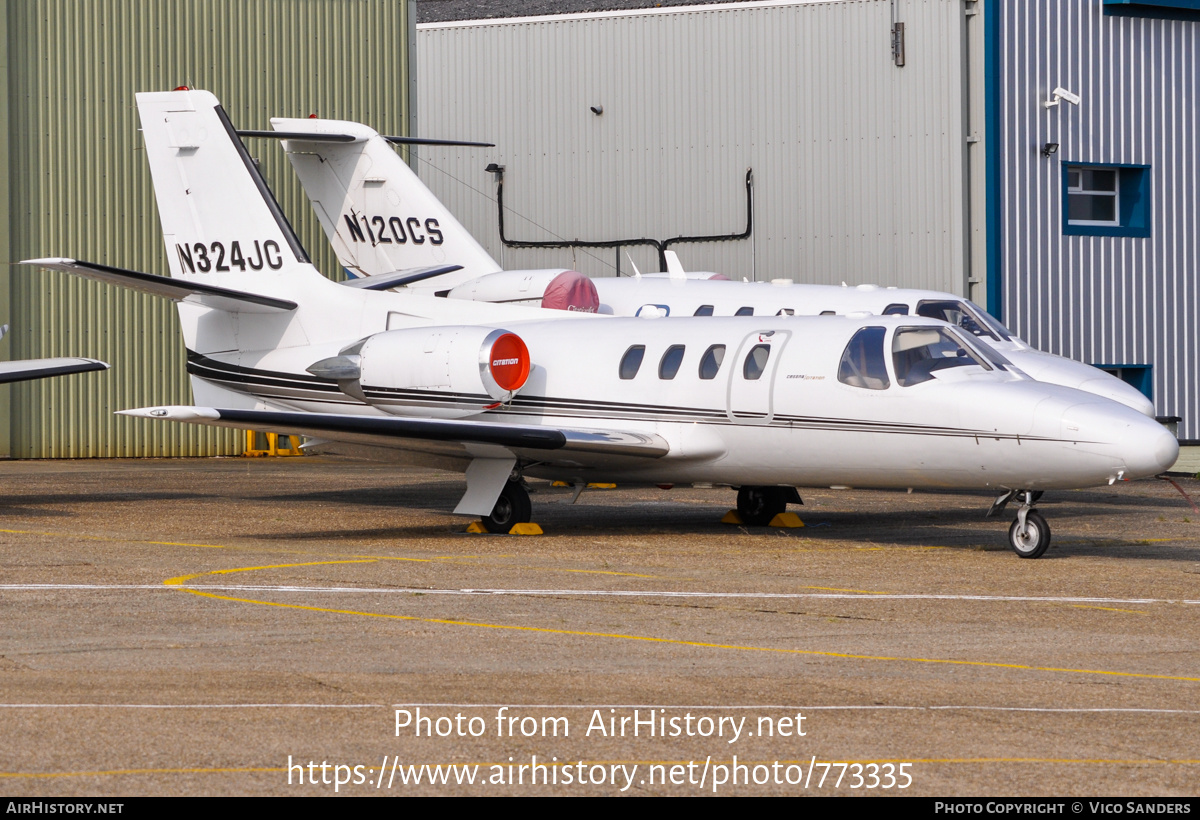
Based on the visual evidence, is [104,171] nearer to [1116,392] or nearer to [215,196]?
[215,196]

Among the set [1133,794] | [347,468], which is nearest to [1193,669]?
[1133,794]

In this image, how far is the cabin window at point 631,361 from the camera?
15805 millimetres

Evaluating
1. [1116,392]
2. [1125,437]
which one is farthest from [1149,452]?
[1116,392]

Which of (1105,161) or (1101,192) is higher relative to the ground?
(1105,161)

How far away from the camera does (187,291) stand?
58.2 feet

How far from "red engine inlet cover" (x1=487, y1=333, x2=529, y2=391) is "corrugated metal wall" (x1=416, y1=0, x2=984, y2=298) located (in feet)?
44.5

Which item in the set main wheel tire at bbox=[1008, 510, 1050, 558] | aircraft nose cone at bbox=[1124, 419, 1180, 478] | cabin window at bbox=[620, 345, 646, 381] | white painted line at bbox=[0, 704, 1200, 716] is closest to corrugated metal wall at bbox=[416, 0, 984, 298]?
cabin window at bbox=[620, 345, 646, 381]

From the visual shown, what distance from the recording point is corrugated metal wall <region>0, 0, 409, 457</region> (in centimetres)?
2883

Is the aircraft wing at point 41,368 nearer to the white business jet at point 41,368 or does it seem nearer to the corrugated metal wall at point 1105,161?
the white business jet at point 41,368

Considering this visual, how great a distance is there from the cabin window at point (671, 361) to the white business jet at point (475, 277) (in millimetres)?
2879

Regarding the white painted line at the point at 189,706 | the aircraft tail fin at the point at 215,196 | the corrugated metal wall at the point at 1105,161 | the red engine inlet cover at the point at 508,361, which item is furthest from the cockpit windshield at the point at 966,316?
the white painted line at the point at 189,706

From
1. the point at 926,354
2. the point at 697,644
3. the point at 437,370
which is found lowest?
the point at 697,644

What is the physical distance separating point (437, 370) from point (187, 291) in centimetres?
349

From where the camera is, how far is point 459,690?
7602 millimetres
